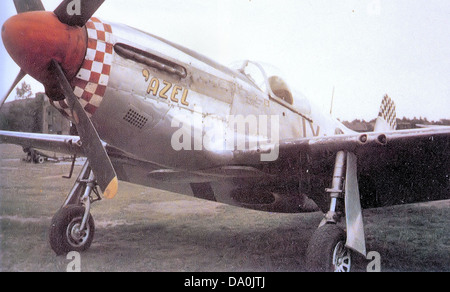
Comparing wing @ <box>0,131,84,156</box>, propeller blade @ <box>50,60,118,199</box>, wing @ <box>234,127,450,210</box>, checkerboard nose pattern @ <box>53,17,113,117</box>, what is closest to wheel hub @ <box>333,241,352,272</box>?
wing @ <box>234,127,450,210</box>

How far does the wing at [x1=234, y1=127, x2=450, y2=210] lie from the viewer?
9.69 ft

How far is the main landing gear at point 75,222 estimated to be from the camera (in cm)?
371

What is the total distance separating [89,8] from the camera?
2.56m

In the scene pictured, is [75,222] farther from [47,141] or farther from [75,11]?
[75,11]

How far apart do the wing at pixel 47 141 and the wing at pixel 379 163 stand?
2.20 meters

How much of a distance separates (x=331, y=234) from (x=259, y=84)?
6.58 feet

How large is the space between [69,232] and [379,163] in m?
3.23

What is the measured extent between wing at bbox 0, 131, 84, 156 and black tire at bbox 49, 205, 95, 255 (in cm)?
87

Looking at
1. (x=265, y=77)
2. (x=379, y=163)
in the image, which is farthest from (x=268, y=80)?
(x=379, y=163)

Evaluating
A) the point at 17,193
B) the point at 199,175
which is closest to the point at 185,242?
the point at 199,175

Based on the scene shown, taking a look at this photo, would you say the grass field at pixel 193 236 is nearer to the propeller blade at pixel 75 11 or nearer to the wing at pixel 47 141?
the wing at pixel 47 141

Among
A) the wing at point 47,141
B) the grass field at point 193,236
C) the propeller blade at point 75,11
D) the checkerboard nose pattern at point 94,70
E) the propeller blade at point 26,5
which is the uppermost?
the propeller blade at point 26,5

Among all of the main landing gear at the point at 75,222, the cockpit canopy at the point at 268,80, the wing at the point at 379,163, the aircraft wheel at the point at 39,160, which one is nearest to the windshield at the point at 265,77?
the cockpit canopy at the point at 268,80
